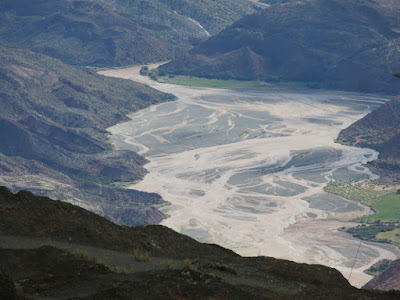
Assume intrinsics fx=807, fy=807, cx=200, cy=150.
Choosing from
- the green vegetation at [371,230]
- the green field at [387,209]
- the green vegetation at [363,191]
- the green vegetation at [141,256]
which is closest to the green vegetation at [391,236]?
the green vegetation at [371,230]

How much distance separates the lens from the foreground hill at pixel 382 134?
113 m

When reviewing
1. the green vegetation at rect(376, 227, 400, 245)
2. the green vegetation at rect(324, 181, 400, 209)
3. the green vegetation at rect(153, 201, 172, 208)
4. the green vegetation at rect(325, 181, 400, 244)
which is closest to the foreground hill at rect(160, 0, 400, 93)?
the green vegetation at rect(324, 181, 400, 209)

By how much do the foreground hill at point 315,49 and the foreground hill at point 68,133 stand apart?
31.4 metres

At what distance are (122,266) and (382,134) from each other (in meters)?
112

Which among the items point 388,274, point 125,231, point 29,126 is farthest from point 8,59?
point 125,231

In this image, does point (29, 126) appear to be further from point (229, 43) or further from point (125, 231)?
point (125, 231)

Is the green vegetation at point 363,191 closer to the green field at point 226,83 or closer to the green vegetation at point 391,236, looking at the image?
the green vegetation at point 391,236

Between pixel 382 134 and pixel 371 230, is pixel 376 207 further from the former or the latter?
pixel 382 134

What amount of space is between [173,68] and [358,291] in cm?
17643

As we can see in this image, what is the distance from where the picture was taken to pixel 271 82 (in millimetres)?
182750

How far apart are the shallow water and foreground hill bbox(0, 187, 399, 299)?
43.4 m

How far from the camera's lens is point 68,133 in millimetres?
123688

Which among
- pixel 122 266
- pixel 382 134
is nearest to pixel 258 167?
pixel 382 134

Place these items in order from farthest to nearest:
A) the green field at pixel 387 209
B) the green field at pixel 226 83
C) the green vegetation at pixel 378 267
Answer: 1. the green field at pixel 226 83
2. the green field at pixel 387 209
3. the green vegetation at pixel 378 267
